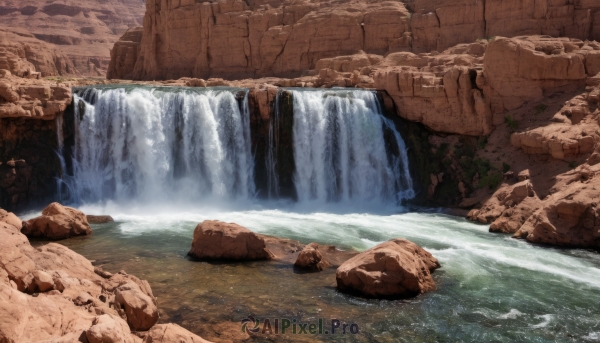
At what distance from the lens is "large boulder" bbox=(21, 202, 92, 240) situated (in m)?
17.1

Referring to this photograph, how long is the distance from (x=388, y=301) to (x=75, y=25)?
8253 cm

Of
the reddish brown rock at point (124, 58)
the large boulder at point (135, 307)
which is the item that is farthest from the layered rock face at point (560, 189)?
the reddish brown rock at point (124, 58)

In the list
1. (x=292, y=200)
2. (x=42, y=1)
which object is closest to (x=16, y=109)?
(x=292, y=200)

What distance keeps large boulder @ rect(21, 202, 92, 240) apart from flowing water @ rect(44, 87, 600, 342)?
0.45 m

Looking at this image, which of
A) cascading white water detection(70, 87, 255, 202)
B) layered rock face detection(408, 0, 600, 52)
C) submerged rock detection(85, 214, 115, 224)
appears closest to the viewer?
submerged rock detection(85, 214, 115, 224)

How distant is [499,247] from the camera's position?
1748 cm

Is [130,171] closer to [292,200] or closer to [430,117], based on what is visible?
[292,200]

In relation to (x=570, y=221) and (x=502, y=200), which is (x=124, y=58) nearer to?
(x=502, y=200)

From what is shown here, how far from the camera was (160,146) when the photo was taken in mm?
24469

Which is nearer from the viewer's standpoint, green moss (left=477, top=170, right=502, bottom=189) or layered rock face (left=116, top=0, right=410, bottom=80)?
green moss (left=477, top=170, right=502, bottom=189)

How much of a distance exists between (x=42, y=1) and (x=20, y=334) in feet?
301

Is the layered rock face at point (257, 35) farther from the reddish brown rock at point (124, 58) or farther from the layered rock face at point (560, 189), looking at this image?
the layered rock face at point (560, 189)

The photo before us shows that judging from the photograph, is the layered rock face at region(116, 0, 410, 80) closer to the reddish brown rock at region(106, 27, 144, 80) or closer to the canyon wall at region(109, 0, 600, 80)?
the canyon wall at region(109, 0, 600, 80)

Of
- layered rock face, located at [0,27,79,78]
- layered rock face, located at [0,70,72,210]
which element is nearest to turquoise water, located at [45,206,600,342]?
layered rock face, located at [0,70,72,210]
